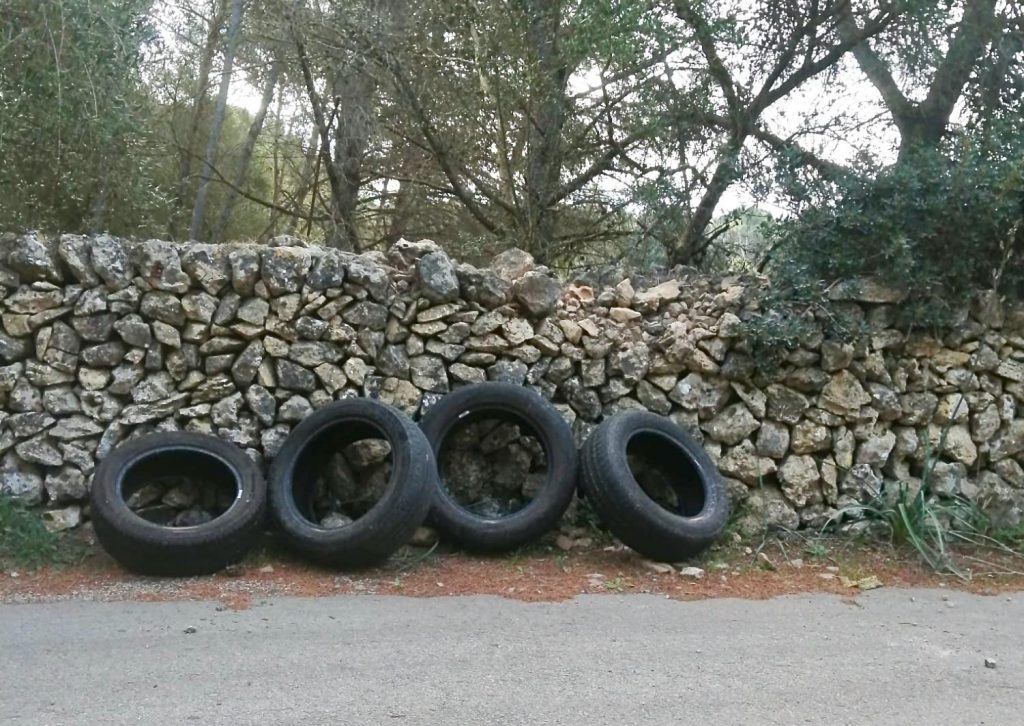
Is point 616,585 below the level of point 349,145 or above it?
below

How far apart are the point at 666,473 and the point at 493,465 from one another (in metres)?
1.49

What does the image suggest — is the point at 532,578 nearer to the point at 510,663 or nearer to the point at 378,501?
the point at 378,501

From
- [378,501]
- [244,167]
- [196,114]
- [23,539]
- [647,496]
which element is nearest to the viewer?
[23,539]

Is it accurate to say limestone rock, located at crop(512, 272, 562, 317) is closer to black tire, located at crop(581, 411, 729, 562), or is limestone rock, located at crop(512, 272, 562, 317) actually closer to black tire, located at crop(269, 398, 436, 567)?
black tire, located at crop(581, 411, 729, 562)

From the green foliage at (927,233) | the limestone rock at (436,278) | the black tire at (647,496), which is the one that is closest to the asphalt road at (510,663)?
the black tire at (647,496)

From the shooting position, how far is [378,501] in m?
7.13

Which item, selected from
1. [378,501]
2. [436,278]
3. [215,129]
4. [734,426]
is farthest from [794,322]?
[215,129]

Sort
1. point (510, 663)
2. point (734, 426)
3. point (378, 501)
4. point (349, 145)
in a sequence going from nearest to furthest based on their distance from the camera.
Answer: point (510, 663) < point (378, 501) < point (734, 426) < point (349, 145)

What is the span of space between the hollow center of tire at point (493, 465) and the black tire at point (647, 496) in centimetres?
76

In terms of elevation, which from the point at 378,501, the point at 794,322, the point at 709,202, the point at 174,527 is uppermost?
the point at 709,202

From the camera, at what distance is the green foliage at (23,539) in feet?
22.0

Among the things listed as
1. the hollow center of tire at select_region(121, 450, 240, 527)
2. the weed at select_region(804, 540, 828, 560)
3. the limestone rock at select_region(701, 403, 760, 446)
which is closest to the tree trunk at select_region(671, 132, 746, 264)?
the limestone rock at select_region(701, 403, 760, 446)

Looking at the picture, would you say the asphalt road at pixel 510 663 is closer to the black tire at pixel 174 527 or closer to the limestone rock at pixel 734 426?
the black tire at pixel 174 527

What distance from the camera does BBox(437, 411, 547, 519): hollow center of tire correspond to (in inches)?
316
